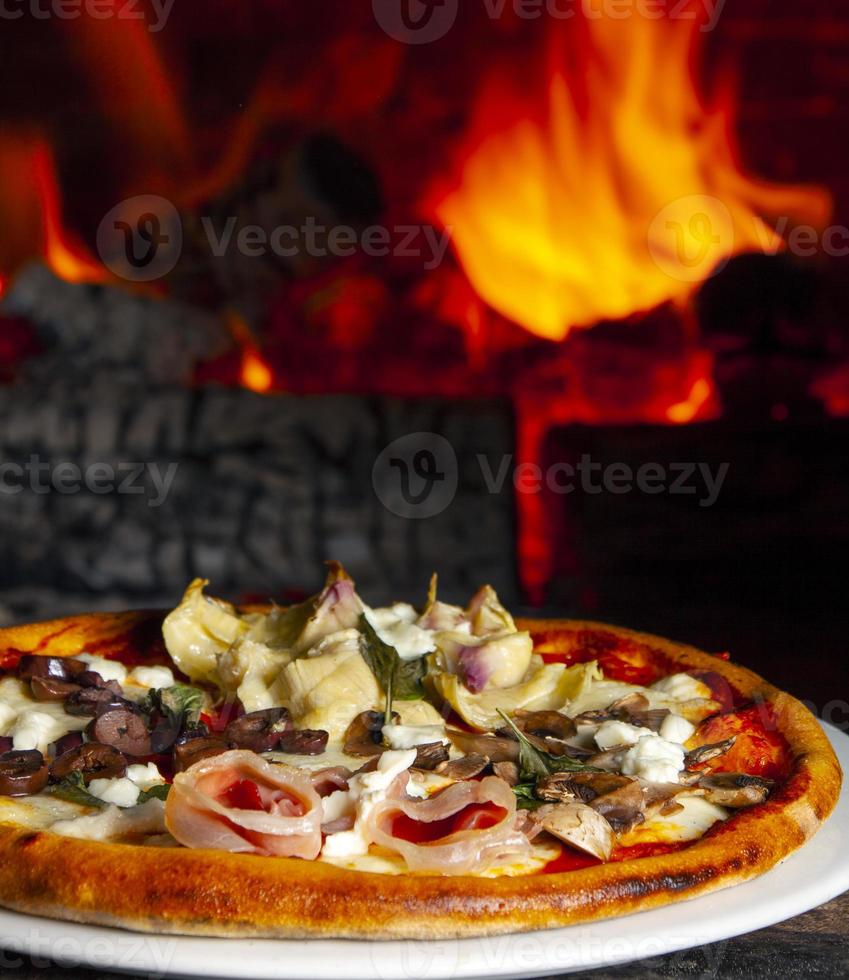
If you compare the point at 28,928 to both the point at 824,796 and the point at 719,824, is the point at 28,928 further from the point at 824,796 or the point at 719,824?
the point at 824,796

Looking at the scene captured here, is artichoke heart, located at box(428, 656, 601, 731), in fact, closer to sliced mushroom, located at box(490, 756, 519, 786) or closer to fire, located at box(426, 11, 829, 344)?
sliced mushroom, located at box(490, 756, 519, 786)

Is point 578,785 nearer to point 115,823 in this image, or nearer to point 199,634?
point 115,823

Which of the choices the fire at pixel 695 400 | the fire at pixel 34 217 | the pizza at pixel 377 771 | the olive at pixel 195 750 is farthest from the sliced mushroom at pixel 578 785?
the fire at pixel 34 217

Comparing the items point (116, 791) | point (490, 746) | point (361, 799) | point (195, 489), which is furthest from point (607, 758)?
point (195, 489)

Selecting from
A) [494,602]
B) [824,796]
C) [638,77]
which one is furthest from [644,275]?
[824,796]

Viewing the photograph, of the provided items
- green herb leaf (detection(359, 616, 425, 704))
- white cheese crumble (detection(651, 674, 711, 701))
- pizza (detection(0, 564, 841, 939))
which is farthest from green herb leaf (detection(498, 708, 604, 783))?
white cheese crumble (detection(651, 674, 711, 701))

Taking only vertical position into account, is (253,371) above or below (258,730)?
above

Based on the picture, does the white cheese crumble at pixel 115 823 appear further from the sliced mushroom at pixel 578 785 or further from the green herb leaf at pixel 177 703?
the sliced mushroom at pixel 578 785
